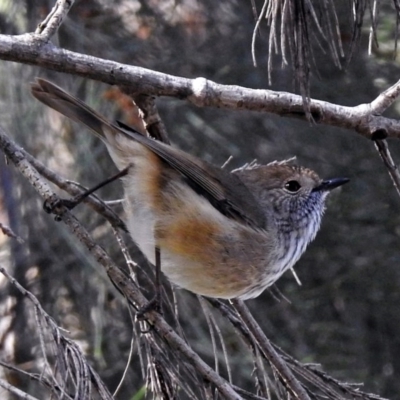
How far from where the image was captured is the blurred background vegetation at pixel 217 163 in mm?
3955

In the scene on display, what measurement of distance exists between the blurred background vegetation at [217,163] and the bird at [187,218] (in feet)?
3.18

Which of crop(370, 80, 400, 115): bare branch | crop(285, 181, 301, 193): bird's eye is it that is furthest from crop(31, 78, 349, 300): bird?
crop(370, 80, 400, 115): bare branch

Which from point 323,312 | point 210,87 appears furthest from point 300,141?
point 210,87

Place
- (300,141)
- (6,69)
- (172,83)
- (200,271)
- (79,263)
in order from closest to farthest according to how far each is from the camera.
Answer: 1. (172,83)
2. (200,271)
3. (6,69)
4. (79,263)
5. (300,141)

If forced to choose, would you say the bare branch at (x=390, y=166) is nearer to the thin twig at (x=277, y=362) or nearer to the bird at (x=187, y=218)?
the thin twig at (x=277, y=362)

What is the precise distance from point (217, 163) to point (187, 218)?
4.43 ft

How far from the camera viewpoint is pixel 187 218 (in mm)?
2963

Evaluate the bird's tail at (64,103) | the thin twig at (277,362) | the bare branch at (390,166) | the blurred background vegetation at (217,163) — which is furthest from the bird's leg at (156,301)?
the blurred background vegetation at (217,163)

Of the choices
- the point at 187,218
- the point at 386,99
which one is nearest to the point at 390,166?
the point at 386,99

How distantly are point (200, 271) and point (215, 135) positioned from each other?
152 cm

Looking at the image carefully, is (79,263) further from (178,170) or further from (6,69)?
(178,170)

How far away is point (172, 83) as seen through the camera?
2.41 m

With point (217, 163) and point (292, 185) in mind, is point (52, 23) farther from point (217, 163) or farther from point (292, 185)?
point (217, 163)

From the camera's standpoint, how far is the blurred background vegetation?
3.96 meters
